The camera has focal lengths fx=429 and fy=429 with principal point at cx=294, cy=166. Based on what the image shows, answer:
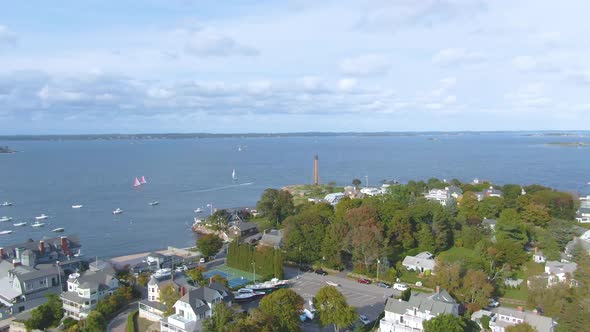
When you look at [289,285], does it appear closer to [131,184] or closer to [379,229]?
[379,229]

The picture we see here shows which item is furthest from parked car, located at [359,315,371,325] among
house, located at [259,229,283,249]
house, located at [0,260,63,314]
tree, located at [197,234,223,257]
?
house, located at [0,260,63,314]

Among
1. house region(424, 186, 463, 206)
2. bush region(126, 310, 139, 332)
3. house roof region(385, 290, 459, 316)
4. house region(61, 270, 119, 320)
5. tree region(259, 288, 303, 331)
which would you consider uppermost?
house region(424, 186, 463, 206)

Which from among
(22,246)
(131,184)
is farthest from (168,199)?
(22,246)

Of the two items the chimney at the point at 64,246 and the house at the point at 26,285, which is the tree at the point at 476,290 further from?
the chimney at the point at 64,246

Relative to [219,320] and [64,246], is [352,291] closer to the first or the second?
[219,320]

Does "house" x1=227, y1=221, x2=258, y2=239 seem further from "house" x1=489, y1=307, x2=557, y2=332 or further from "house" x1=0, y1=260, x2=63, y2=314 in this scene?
"house" x1=489, y1=307, x2=557, y2=332

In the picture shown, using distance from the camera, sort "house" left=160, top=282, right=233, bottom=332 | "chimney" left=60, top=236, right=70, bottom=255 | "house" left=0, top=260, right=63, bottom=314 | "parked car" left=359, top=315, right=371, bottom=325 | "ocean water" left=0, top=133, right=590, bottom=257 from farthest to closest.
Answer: "ocean water" left=0, top=133, right=590, bottom=257 → "chimney" left=60, top=236, right=70, bottom=255 → "house" left=0, top=260, right=63, bottom=314 → "parked car" left=359, top=315, right=371, bottom=325 → "house" left=160, top=282, right=233, bottom=332

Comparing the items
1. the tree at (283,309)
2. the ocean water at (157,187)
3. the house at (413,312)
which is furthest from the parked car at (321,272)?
the ocean water at (157,187)

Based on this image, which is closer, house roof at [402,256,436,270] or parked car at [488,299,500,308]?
parked car at [488,299,500,308]
